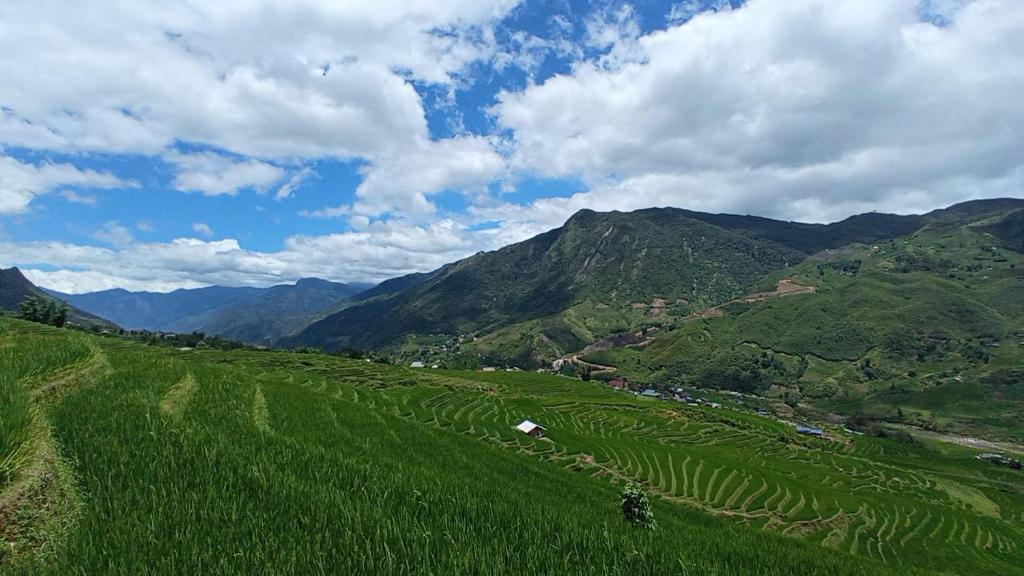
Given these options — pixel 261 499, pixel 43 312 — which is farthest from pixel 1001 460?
pixel 43 312

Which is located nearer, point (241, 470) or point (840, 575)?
point (241, 470)

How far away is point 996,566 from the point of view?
48312 mm

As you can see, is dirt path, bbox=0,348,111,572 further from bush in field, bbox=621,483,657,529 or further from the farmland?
bush in field, bbox=621,483,657,529

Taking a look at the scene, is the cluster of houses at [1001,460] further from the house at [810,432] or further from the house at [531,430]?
the house at [531,430]

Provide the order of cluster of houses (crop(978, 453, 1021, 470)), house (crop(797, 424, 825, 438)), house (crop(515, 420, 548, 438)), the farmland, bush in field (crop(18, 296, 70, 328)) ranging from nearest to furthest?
the farmland → house (crop(515, 420, 548, 438)) → bush in field (crop(18, 296, 70, 328)) → cluster of houses (crop(978, 453, 1021, 470)) → house (crop(797, 424, 825, 438))

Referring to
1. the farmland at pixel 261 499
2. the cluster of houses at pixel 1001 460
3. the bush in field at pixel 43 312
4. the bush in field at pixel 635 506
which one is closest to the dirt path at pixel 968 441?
the cluster of houses at pixel 1001 460

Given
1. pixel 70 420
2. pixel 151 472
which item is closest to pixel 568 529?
pixel 151 472

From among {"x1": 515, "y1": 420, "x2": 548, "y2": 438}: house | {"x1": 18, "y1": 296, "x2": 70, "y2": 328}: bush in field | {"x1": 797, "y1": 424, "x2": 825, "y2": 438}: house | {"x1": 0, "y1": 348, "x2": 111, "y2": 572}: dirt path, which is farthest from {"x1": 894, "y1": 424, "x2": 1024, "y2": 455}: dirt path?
{"x1": 18, "y1": 296, "x2": 70, "y2": 328}: bush in field

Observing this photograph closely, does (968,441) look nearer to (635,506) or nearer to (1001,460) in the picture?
(1001,460)

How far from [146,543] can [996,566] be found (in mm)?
75210

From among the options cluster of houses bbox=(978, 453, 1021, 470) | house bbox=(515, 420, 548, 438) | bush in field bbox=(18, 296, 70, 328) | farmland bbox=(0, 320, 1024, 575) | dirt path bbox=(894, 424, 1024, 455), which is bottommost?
dirt path bbox=(894, 424, 1024, 455)

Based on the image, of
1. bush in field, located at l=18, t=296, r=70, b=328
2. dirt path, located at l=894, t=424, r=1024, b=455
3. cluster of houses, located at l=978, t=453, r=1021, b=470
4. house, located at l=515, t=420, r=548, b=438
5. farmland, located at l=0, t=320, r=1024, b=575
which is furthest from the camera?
dirt path, located at l=894, t=424, r=1024, b=455

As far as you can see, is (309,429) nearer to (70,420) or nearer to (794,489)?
(70,420)

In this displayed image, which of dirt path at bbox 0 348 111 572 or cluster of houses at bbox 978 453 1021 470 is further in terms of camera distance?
cluster of houses at bbox 978 453 1021 470
